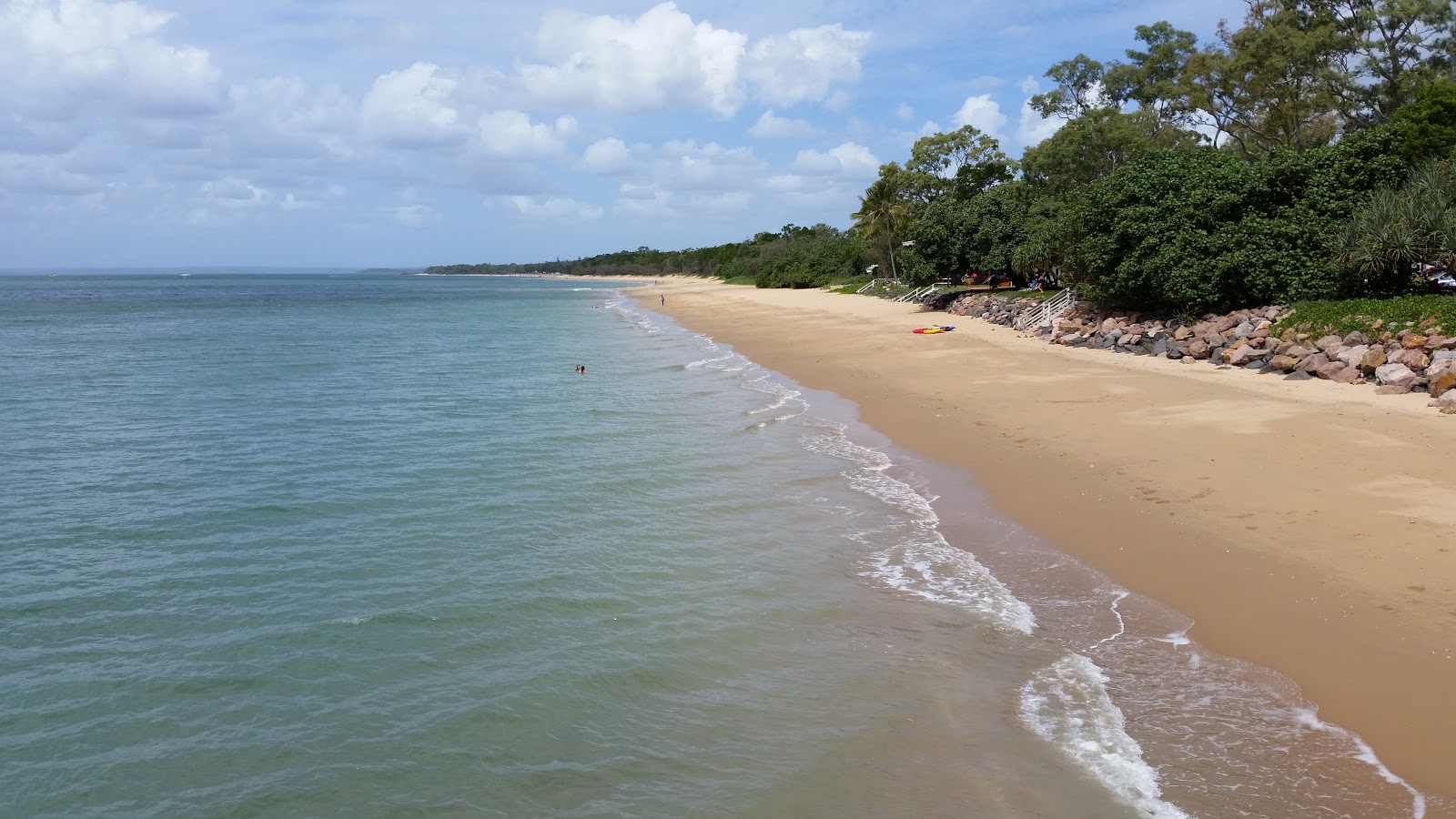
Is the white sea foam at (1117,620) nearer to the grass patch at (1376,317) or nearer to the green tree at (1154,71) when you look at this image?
the grass patch at (1376,317)

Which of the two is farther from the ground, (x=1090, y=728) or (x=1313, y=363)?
(x=1313, y=363)

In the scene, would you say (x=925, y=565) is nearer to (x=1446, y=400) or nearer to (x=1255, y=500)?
(x=1255, y=500)

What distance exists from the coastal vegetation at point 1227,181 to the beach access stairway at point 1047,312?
0.69 m

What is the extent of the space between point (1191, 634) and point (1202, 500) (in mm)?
4014

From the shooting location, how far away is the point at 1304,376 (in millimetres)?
19547

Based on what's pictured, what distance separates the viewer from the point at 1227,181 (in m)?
27.6

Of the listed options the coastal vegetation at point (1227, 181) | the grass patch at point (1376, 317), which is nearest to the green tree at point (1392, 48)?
the coastal vegetation at point (1227, 181)

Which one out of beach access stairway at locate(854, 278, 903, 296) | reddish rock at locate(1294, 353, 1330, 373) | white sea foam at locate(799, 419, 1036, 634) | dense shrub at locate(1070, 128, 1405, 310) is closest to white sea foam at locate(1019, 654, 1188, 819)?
white sea foam at locate(799, 419, 1036, 634)

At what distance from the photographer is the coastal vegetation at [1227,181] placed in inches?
986

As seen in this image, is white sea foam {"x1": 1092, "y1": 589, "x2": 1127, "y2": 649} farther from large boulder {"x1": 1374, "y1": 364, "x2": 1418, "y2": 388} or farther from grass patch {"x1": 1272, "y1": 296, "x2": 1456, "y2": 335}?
grass patch {"x1": 1272, "y1": 296, "x2": 1456, "y2": 335}

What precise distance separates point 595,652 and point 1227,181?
2639 centimetres

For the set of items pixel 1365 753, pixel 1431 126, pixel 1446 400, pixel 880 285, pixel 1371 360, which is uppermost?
pixel 1431 126

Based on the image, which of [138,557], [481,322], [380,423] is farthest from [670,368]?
[481,322]

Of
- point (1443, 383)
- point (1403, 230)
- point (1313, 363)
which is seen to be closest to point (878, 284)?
point (1403, 230)
